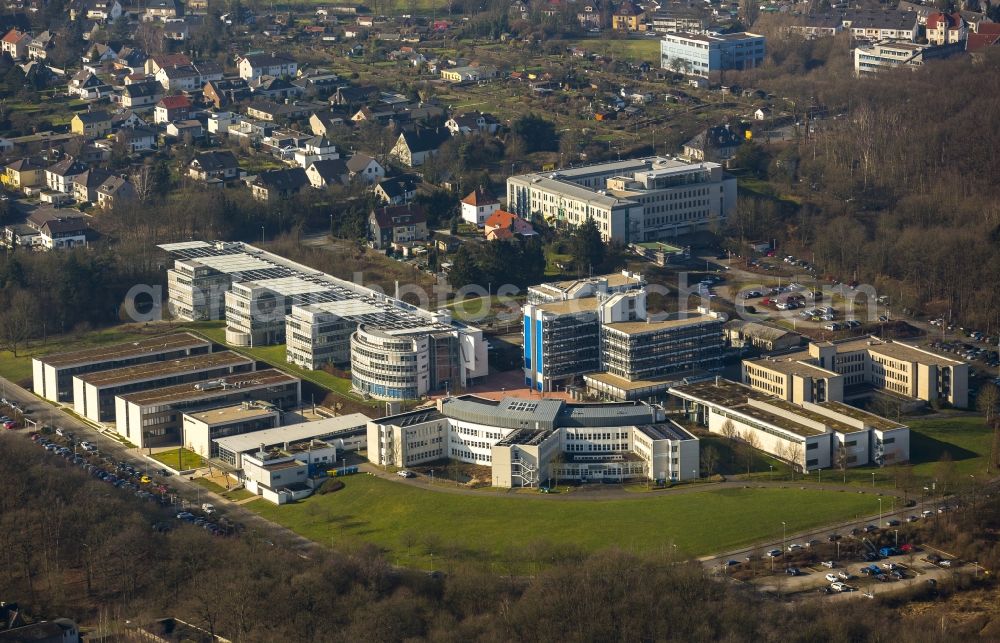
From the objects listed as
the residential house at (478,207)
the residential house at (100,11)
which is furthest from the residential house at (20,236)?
the residential house at (100,11)

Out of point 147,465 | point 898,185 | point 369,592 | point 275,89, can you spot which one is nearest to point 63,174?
point 275,89

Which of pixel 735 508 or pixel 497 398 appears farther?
pixel 497 398

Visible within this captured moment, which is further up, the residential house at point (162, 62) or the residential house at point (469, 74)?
the residential house at point (162, 62)

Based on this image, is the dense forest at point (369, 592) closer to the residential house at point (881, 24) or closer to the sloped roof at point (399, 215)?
the sloped roof at point (399, 215)

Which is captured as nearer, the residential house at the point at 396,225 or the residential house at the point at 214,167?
the residential house at the point at 396,225

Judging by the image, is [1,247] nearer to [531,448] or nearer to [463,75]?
[531,448]

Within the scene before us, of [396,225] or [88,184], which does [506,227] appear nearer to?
[396,225]

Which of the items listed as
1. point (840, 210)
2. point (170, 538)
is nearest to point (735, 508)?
point (170, 538)
